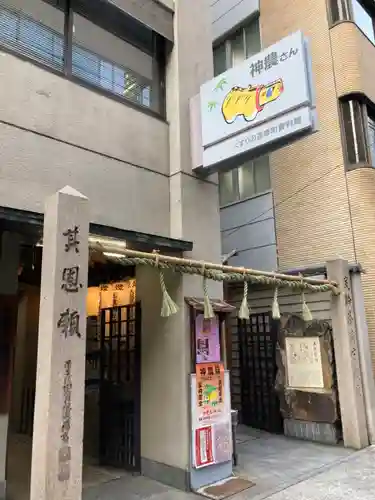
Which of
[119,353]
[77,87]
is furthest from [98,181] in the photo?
[119,353]

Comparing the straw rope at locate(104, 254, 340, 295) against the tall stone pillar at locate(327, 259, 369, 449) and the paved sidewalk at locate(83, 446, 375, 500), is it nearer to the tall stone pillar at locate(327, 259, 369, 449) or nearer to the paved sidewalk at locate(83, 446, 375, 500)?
the tall stone pillar at locate(327, 259, 369, 449)

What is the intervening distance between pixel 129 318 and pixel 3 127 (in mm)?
4008

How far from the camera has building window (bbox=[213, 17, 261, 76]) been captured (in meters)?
14.1

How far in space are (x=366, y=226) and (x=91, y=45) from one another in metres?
7.43

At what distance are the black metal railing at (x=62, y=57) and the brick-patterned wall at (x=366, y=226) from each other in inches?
230

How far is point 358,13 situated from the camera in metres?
12.6

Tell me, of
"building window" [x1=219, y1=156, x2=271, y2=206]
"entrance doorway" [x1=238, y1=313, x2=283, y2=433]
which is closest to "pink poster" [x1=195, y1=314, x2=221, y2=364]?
"entrance doorway" [x1=238, y1=313, x2=283, y2=433]

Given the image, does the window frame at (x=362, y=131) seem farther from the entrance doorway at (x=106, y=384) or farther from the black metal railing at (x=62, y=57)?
the entrance doorway at (x=106, y=384)

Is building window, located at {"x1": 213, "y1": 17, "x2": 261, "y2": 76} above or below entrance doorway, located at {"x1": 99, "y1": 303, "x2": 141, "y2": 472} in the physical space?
above

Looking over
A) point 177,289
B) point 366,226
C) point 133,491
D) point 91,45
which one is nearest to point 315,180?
point 366,226

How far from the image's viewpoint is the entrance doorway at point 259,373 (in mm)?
10625

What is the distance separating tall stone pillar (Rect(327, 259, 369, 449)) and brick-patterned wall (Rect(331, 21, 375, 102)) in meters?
5.16

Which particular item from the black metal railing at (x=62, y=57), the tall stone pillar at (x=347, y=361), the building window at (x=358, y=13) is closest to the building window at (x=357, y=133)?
the building window at (x=358, y=13)

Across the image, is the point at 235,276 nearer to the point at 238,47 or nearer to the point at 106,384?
the point at 106,384
